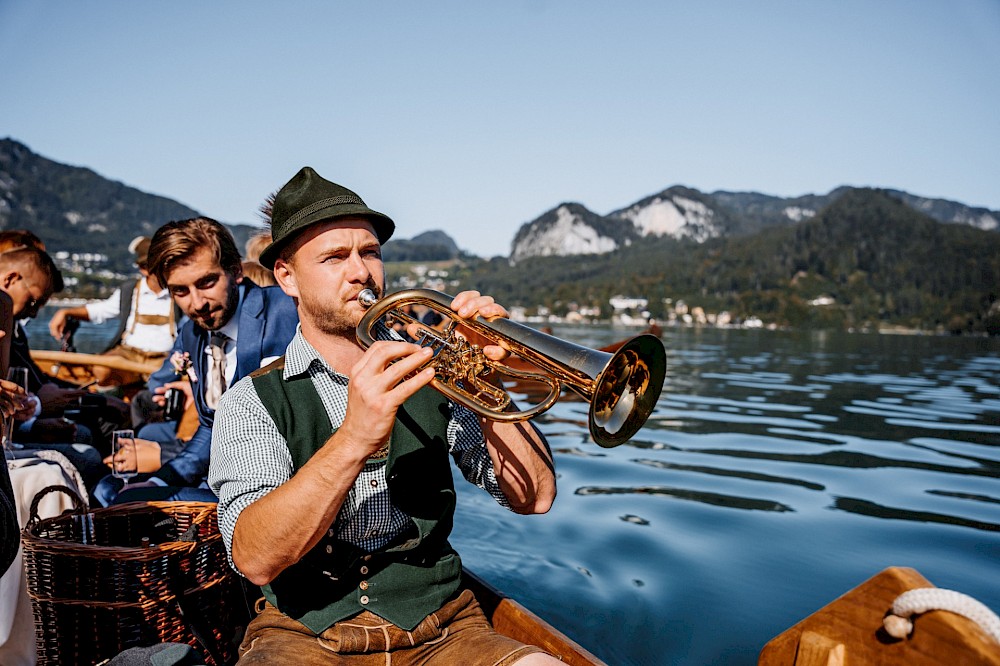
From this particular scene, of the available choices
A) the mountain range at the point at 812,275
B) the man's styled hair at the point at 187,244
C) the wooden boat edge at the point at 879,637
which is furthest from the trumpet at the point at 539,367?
the mountain range at the point at 812,275

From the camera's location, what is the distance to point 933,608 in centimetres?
141

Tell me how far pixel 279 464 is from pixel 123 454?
237 centimetres

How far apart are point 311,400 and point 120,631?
1342 millimetres

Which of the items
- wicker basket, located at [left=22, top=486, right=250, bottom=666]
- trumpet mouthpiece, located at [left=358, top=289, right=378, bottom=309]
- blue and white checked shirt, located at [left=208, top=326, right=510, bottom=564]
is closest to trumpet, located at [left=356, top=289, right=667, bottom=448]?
trumpet mouthpiece, located at [left=358, top=289, right=378, bottom=309]

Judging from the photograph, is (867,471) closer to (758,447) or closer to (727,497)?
(758,447)

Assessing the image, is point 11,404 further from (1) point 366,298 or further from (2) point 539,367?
(2) point 539,367

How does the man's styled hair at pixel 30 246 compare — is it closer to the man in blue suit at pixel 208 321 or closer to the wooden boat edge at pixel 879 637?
the man in blue suit at pixel 208 321

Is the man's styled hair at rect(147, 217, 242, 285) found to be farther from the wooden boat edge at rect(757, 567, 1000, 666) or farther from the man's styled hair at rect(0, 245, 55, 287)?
the wooden boat edge at rect(757, 567, 1000, 666)

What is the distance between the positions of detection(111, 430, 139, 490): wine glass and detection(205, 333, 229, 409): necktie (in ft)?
1.56

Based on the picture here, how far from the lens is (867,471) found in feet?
27.8

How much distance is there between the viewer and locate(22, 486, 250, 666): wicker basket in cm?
273

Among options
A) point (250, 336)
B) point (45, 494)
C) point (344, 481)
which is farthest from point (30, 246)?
point (344, 481)

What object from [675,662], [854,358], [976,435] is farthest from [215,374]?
[854,358]

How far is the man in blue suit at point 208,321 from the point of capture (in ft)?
12.9
